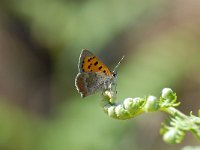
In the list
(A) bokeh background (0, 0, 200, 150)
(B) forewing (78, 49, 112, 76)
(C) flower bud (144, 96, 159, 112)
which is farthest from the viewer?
(A) bokeh background (0, 0, 200, 150)

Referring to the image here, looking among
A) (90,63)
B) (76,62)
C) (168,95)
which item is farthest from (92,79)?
(76,62)

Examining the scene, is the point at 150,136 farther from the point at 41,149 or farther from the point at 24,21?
the point at 24,21

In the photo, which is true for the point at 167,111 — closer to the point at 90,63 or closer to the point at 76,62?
the point at 90,63

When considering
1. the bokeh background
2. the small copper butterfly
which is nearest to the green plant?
the small copper butterfly

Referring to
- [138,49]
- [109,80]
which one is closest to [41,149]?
[138,49]

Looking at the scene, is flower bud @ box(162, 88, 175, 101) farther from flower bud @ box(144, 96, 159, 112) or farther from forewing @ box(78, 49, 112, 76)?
forewing @ box(78, 49, 112, 76)
